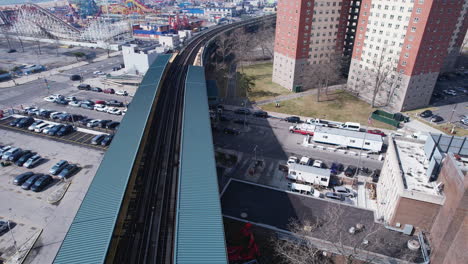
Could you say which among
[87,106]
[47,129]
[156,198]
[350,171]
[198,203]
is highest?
[198,203]

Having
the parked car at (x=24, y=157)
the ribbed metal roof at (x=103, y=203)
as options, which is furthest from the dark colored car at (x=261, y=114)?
the parked car at (x=24, y=157)

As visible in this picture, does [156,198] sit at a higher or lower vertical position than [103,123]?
higher

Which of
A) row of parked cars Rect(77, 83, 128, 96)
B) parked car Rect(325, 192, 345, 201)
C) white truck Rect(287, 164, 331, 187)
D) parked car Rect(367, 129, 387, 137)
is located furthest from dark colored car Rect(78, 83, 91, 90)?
parked car Rect(367, 129, 387, 137)

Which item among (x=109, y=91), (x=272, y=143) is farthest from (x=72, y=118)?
(x=272, y=143)

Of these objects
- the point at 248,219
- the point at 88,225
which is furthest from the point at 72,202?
the point at 248,219

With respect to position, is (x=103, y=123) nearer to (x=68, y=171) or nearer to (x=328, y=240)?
(x=68, y=171)

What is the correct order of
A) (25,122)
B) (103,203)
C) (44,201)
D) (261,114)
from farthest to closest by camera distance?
Answer: (261,114) < (25,122) < (44,201) < (103,203)
